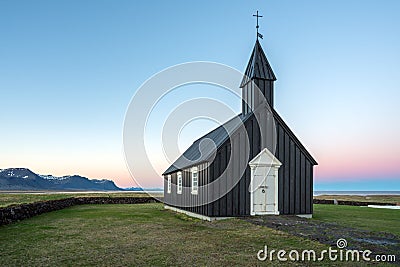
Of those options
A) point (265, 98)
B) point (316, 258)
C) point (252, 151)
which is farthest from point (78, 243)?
point (265, 98)

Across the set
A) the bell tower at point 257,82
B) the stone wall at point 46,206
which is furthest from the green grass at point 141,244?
the bell tower at point 257,82

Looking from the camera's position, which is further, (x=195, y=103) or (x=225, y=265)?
(x=195, y=103)

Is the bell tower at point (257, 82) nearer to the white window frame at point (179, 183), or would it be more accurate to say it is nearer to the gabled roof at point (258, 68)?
the gabled roof at point (258, 68)

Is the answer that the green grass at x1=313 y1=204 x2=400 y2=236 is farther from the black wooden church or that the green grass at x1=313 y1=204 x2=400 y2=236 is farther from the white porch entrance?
the white porch entrance

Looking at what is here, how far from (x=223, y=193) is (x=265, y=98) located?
5.81m

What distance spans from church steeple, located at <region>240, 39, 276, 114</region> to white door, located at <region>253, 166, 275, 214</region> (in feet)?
11.6

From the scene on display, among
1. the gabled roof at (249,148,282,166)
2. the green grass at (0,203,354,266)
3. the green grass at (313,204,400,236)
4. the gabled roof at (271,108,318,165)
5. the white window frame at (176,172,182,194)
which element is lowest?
the green grass at (313,204,400,236)

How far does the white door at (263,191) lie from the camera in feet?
62.7

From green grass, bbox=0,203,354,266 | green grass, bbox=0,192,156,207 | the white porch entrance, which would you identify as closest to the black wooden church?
the white porch entrance

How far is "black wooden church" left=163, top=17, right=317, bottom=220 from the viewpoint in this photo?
1856 cm

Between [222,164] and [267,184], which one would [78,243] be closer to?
[222,164]

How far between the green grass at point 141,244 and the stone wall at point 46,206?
37.0 inches

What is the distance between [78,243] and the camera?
12211 mm

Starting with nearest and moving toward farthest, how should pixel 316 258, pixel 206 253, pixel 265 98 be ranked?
pixel 316 258
pixel 206 253
pixel 265 98
